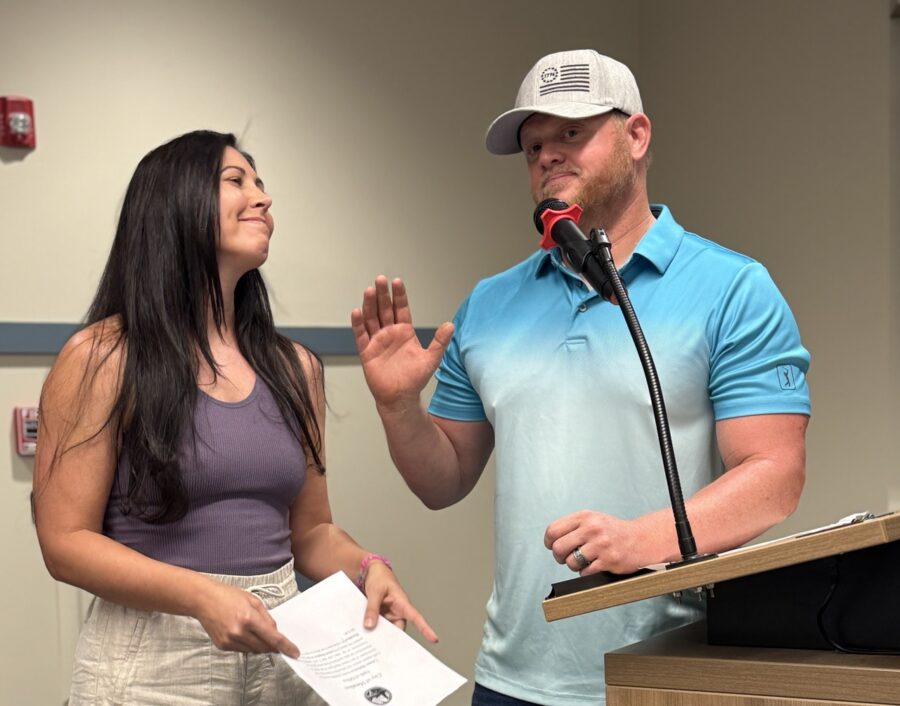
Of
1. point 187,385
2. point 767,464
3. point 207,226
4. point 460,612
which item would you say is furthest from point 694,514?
point 460,612

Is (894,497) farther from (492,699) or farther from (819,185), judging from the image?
(492,699)

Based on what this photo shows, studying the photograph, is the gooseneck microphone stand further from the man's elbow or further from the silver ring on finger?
the man's elbow

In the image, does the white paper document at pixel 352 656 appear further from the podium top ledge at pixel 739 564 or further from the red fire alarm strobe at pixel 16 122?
the red fire alarm strobe at pixel 16 122

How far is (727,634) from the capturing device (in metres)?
1.13

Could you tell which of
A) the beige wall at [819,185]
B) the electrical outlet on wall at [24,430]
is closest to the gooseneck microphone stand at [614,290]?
the electrical outlet on wall at [24,430]

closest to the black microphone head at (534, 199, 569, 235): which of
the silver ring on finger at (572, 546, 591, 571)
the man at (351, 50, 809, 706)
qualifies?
the man at (351, 50, 809, 706)

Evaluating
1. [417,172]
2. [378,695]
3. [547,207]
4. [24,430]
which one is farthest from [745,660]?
[417,172]

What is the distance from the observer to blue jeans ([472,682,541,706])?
62.7 inches

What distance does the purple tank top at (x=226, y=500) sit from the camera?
165cm

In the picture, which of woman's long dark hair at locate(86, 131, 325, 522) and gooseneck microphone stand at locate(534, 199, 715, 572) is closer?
gooseneck microphone stand at locate(534, 199, 715, 572)

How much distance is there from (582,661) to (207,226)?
93 cm

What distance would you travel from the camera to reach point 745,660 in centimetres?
104

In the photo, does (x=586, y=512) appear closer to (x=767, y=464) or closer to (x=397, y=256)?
(x=767, y=464)

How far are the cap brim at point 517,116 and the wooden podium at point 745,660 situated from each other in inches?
32.9
